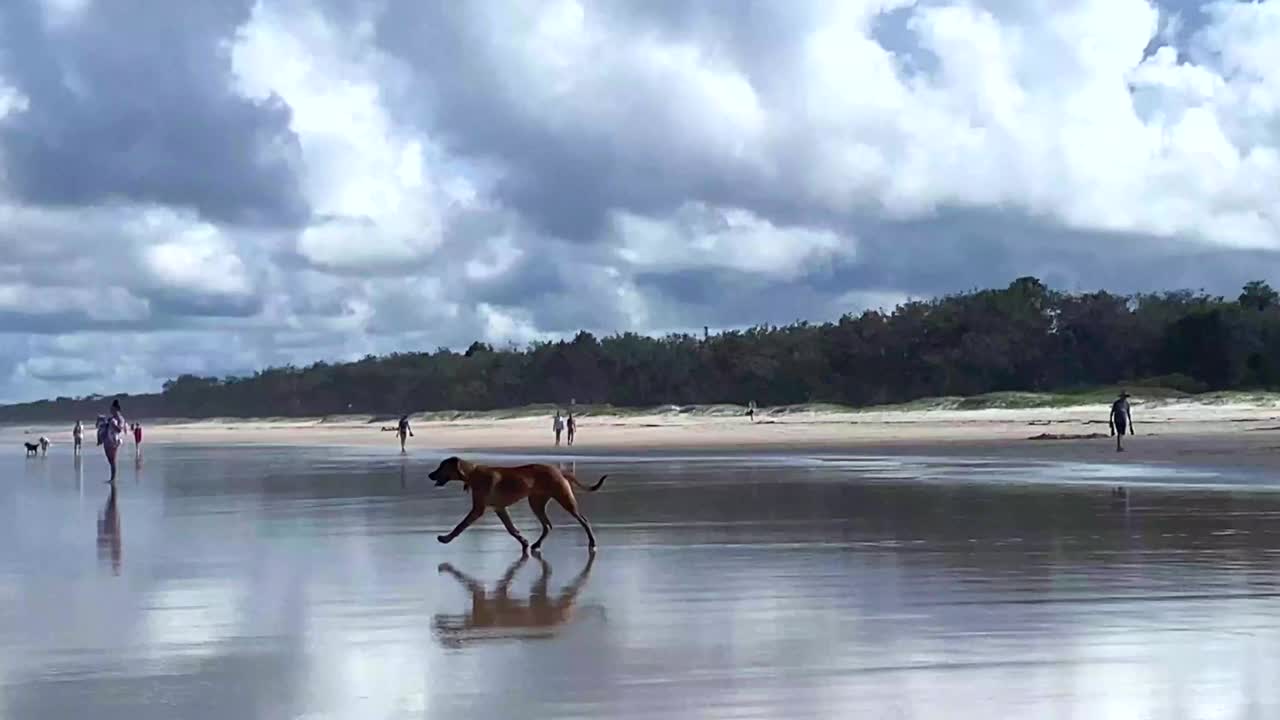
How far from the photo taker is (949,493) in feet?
68.1

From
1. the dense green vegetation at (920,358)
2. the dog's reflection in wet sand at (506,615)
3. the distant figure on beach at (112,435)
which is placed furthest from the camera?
the dense green vegetation at (920,358)

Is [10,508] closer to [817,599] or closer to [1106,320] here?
[817,599]

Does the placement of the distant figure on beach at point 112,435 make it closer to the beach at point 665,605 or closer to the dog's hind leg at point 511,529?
the beach at point 665,605

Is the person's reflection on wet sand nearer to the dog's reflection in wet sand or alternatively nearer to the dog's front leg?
the dog's front leg

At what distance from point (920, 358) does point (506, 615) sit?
257 ft

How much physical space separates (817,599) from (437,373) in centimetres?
12278

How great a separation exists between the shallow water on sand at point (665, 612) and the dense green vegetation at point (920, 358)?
192ft

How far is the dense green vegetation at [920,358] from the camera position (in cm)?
7419

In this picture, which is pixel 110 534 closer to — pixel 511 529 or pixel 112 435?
pixel 511 529

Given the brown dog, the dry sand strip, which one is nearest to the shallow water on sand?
the brown dog

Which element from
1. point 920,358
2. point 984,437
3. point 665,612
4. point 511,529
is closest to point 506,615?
point 665,612

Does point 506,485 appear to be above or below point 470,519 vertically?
above

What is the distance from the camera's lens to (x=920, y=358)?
86188mm

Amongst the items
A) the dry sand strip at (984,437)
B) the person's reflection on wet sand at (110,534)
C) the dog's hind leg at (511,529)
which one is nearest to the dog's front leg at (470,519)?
the dog's hind leg at (511,529)
